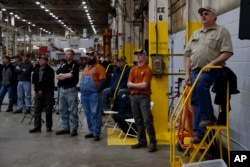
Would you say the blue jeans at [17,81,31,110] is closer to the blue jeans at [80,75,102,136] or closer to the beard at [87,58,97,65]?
the blue jeans at [80,75,102,136]

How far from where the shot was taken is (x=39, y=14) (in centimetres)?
3944

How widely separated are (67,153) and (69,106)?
1.82 metres

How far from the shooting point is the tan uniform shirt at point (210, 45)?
5.53 m

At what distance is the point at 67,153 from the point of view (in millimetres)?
7867

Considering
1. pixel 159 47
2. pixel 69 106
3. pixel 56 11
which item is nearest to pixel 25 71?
pixel 69 106

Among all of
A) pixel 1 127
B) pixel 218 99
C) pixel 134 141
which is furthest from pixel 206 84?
pixel 1 127

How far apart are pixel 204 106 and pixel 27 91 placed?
888cm

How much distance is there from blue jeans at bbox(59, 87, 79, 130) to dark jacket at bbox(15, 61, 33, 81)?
3962 millimetres

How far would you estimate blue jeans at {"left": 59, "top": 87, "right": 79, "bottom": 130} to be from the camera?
30.8 feet

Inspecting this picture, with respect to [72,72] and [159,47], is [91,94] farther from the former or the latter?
[159,47]

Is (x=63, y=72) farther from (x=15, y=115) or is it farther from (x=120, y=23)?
(x=120, y=23)

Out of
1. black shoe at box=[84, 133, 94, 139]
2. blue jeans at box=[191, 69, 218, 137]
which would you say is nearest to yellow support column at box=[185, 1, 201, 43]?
black shoe at box=[84, 133, 94, 139]

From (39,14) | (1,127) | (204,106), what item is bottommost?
(1,127)

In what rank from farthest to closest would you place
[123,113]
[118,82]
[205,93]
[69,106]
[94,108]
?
1. [118,82]
2. [69,106]
3. [123,113]
4. [94,108]
5. [205,93]
